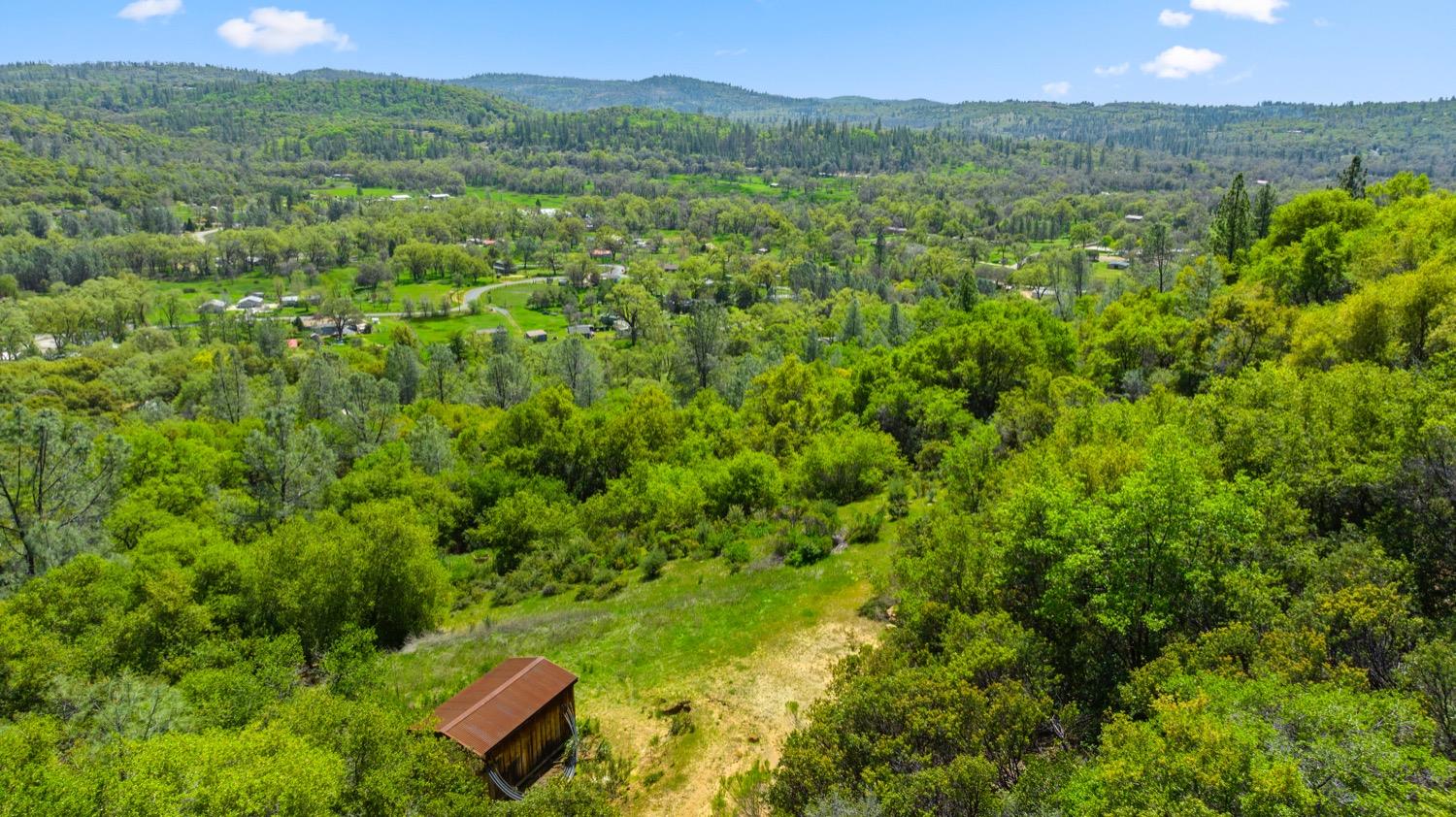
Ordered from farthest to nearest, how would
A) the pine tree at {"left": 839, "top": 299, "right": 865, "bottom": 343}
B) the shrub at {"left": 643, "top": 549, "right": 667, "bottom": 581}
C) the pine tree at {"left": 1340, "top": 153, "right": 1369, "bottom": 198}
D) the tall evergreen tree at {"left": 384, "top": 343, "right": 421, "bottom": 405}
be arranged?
the pine tree at {"left": 839, "top": 299, "right": 865, "bottom": 343} → the tall evergreen tree at {"left": 384, "top": 343, "right": 421, "bottom": 405} → the pine tree at {"left": 1340, "top": 153, "right": 1369, "bottom": 198} → the shrub at {"left": 643, "top": 549, "right": 667, "bottom": 581}

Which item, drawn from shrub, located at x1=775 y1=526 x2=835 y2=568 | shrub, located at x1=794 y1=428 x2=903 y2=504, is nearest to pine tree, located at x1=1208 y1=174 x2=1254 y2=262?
shrub, located at x1=794 y1=428 x2=903 y2=504

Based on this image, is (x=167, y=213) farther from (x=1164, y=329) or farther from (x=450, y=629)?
(x=1164, y=329)

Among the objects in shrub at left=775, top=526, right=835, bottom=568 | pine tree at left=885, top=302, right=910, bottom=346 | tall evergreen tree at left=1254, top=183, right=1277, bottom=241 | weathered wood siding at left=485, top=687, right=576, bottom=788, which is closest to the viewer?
weathered wood siding at left=485, top=687, right=576, bottom=788

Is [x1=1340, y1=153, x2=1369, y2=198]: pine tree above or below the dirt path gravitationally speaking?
above

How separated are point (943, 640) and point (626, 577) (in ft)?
66.5

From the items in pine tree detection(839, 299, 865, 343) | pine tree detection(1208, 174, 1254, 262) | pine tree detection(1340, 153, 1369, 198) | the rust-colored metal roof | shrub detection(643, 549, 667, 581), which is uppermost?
pine tree detection(1340, 153, 1369, 198)

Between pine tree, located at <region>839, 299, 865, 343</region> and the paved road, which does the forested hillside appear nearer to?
pine tree, located at <region>839, 299, 865, 343</region>

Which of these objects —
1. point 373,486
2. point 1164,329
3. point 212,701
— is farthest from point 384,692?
point 1164,329

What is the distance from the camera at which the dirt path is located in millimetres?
18844

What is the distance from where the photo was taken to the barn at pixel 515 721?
17.9 m

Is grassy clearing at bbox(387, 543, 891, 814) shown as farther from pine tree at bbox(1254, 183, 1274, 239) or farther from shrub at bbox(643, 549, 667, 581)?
pine tree at bbox(1254, 183, 1274, 239)

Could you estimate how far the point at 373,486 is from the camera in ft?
132

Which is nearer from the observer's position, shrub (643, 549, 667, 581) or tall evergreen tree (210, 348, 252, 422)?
shrub (643, 549, 667, 581)

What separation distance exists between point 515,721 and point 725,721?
6.13 metres
